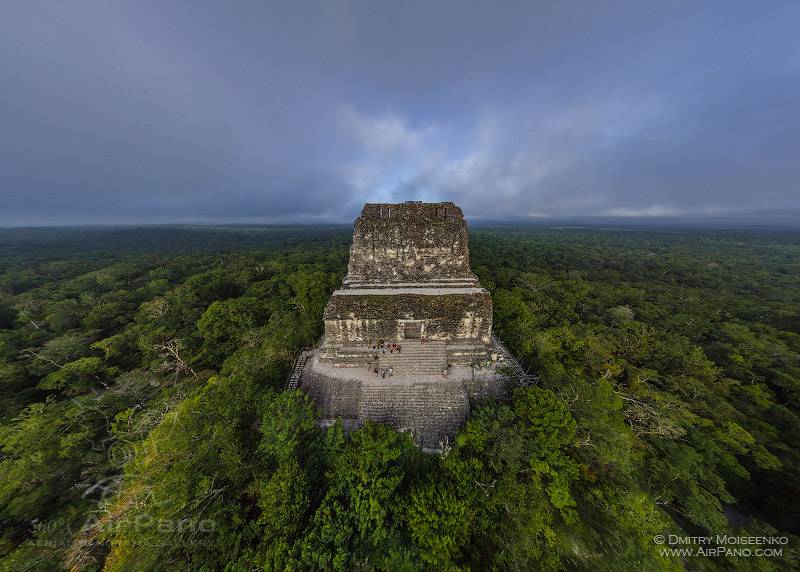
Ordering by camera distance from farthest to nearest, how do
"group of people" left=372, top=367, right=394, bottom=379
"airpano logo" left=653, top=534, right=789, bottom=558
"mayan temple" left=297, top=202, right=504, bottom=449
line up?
"group of people" left=372, top=367, right=394, bottom=379
"mayan temple" left=297, top=202, right=504, bottom=449
"airpano logo" left=653, top=534, right=789, bottom=558

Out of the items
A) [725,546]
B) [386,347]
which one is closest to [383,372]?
[386,347]

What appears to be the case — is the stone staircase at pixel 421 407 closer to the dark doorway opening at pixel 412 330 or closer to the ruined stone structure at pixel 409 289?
the ruined stone structure at pixel 409 289

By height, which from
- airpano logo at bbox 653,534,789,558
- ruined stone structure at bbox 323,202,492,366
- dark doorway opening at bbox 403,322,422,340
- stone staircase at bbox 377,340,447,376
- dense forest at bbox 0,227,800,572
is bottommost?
airpano logo at bbox 653,534,789,558

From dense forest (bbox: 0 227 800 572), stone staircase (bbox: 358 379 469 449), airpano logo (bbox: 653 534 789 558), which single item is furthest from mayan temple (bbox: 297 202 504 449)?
airpano logo (bbox: 653 534 789 558)

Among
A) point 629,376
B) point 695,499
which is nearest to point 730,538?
point 695,499

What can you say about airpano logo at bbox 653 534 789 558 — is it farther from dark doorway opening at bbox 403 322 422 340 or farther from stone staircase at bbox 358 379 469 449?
dark doorway opening at bbox 403 322 422 340

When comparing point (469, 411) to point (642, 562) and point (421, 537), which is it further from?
point (642, 562)
